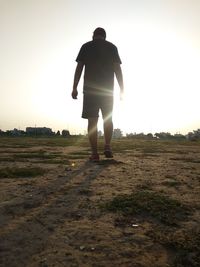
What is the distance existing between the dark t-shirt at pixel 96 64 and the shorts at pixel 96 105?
0.52 ft

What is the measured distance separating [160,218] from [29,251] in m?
1.12

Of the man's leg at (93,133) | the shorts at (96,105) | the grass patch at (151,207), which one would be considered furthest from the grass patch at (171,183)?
the shorts at (96,105)

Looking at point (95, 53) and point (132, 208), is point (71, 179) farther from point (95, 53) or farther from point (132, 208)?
point (95, 53)

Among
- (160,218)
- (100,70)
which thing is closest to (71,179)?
(160,218)

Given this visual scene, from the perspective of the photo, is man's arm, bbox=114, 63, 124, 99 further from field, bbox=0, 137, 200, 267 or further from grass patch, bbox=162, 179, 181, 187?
grass patch, bbox=162, 179, 181, 187

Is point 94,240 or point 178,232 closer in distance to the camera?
point 94,240

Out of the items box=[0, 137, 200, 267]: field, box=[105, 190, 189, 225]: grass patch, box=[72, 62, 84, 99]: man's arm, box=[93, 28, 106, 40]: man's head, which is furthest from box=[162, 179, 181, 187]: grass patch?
box=[93, 28, 106, 40]: man's head

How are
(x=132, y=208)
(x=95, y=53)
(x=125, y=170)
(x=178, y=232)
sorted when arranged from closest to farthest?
(x=178, y=232)
(x=132, y=208)
(x=125, y=170)
(x=95, y=53)

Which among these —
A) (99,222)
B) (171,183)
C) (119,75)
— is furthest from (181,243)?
(119,75)

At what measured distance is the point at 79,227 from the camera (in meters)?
2.40

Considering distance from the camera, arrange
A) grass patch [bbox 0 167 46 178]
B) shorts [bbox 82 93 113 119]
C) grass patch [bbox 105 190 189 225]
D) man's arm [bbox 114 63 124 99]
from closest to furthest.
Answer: grass patch [bbox 105 190 189 225] < grass patch [bbox 0 167 46 178] < shorts [bbox 82 93 113 119] < man's arm [bbox 114 63 124 99]

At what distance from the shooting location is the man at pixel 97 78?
6.70 meters

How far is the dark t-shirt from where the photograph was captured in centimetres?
687

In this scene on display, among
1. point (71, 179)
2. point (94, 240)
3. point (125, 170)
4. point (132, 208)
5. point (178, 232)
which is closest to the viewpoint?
point (94, 240)
